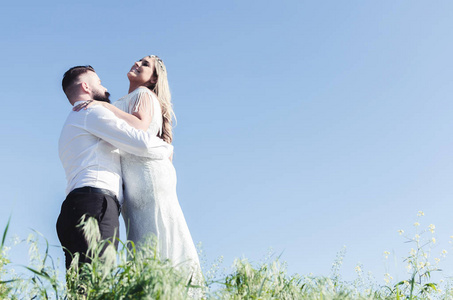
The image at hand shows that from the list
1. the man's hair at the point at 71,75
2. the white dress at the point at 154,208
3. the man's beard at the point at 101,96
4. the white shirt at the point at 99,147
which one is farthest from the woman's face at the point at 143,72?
the white dress at the point at 154,208

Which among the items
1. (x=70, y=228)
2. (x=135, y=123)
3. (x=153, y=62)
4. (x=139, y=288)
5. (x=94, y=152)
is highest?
(x=153, y=62)

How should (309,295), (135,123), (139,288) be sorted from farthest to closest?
(135,123)
(309,295)
(139,288)

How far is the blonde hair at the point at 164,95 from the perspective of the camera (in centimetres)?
480

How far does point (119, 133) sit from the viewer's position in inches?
146

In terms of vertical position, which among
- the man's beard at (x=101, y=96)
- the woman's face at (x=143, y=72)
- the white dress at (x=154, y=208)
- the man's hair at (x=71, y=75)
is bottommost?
the white dress at (x=154, y=208)

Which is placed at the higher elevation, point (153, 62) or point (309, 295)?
point (153, 62)

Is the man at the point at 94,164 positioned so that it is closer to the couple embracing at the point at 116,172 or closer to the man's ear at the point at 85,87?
the couple embracing at the point at 116,172

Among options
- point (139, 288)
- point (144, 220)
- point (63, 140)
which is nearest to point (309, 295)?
point (139, 288)

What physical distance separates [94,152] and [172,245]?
3.22 ft

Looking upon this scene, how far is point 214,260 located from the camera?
4602 millimetres

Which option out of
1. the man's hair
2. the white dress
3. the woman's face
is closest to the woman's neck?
the woman's face

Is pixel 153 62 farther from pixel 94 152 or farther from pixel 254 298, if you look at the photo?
pixel 254 298

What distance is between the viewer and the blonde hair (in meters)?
4.80

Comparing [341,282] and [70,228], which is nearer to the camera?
[70,228]
